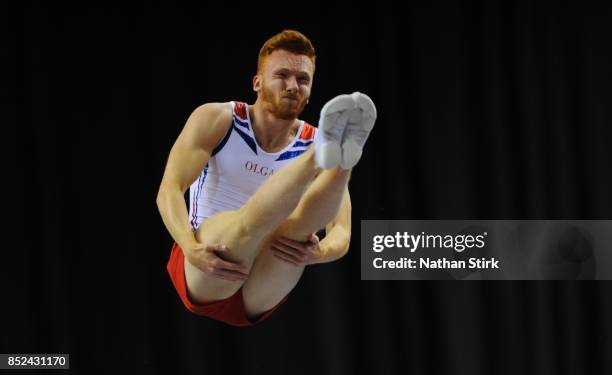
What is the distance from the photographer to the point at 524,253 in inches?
146

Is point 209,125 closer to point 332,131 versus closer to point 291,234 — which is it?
point 291,234

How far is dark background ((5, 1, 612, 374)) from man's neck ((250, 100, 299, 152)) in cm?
125

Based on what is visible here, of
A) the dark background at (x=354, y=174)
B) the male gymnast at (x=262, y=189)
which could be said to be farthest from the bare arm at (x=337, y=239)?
the dark background at (x=354, y=174)

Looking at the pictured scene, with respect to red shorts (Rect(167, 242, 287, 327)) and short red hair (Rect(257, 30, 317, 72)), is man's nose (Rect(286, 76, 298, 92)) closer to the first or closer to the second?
short red hair (Rect(257, 30, 317, 72))

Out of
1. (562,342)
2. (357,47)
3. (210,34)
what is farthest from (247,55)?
(562,342)

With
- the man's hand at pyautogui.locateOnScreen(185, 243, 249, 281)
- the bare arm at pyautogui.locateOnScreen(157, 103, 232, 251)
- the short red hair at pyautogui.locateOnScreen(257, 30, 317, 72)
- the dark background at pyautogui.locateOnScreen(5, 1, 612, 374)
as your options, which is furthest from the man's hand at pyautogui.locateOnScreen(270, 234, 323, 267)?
the dark background at pyautogui.locateOnScreen(5, 1, 612, 374)

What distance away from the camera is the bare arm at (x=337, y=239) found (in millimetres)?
2324

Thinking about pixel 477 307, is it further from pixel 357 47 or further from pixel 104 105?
pixel 104 105

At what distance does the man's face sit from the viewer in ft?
7.77

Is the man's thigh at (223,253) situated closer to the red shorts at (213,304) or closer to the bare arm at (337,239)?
the red shorts at (213,304)

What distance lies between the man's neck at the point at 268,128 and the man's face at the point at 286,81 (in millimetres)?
60

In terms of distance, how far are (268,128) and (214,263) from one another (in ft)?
1.83

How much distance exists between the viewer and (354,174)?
12.3 ft

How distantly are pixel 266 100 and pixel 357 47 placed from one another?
142cm
